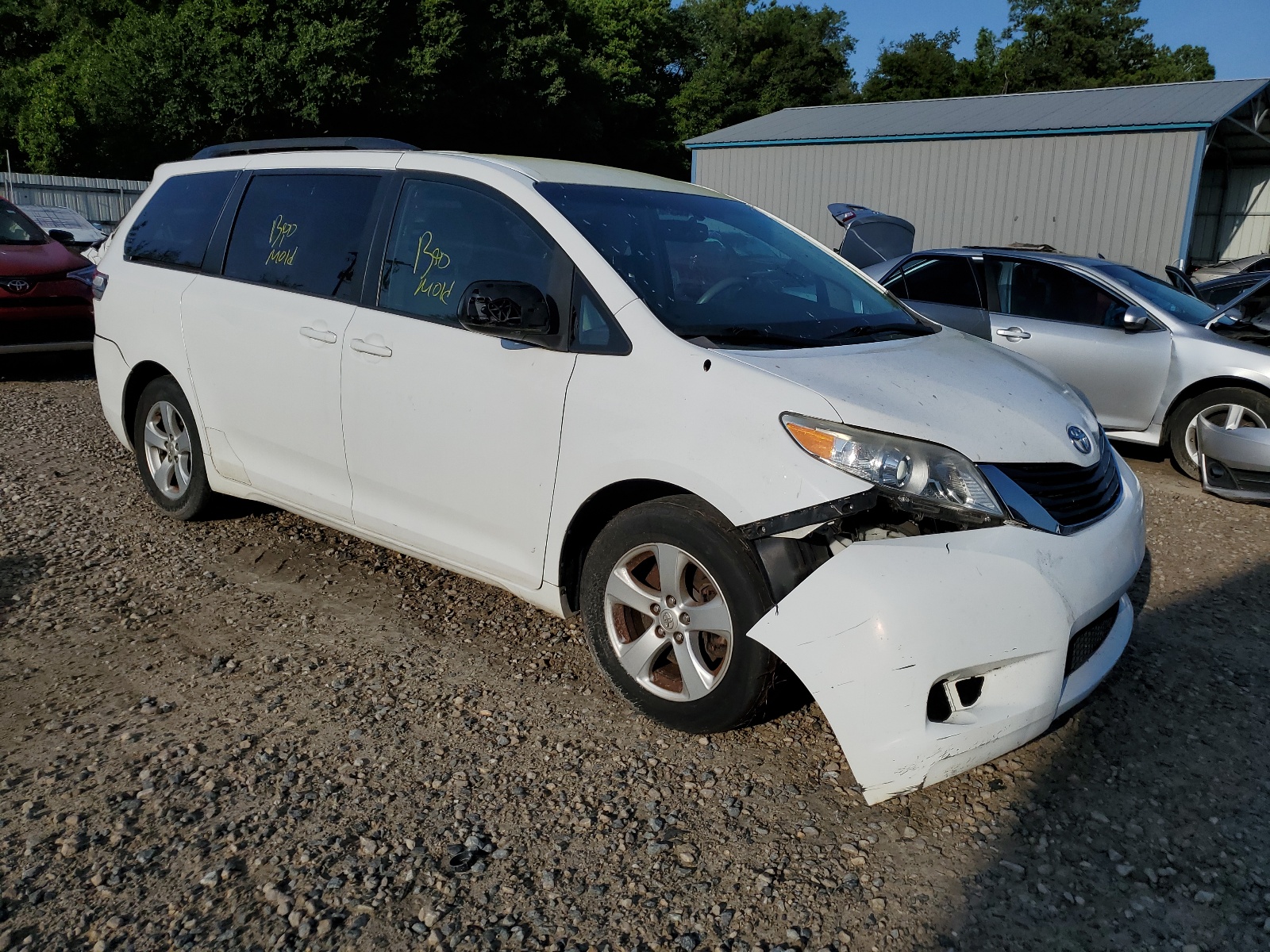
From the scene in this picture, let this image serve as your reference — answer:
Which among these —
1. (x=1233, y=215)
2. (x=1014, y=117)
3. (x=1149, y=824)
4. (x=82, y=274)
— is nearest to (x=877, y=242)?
(x=1149, y=824)

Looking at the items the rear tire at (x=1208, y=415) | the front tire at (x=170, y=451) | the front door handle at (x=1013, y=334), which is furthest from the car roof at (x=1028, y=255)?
the front tire at (x=170, y=451)

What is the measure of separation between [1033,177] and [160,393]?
18.6m

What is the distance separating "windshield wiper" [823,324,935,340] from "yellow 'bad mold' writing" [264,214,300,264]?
7.64 feet

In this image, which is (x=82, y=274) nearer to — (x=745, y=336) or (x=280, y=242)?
(x=280, y=242)

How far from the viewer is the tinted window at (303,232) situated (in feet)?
13.5

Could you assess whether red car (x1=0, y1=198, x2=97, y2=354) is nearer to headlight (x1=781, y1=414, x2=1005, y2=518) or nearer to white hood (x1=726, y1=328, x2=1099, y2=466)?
white hood (x1=726, y1=328, x2=1099, y2=466)

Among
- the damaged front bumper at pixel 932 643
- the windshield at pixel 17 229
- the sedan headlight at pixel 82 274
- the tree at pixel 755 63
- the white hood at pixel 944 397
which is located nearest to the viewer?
the damaged front bumper at pixel 932 643

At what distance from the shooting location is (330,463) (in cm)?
413

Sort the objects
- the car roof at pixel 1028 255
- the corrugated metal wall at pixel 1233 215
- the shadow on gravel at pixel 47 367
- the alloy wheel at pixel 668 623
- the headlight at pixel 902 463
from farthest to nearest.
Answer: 1. the corrugated metal wall at pixel 1233 215
2. the shadow on gravel at pixel 47 367
3. the car roof at pixel 1028 255
4. the alloy wheel at pixel 668 623
5. the headlight at pixel 902 463

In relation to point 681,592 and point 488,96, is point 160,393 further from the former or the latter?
point 488,96

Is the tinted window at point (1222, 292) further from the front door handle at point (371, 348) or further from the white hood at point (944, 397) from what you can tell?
the front door handle at point (371, 348)

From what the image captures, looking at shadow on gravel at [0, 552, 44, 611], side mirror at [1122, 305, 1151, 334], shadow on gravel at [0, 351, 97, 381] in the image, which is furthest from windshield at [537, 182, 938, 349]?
shadow on gravel at [0, 351, 97, 381]

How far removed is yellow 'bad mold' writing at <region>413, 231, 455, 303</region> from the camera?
3754 millimetres

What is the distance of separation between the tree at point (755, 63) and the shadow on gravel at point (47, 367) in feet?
125
